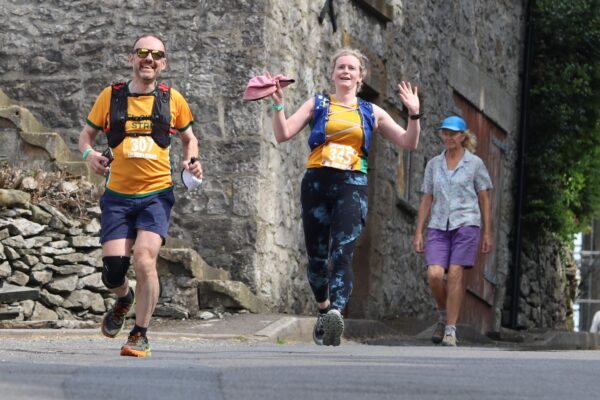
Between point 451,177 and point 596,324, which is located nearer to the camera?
point 451,177

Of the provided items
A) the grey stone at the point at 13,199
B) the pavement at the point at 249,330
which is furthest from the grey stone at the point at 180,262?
the grey stone at the point at 13,199

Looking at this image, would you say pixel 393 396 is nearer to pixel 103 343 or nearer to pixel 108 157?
pixel 108 157

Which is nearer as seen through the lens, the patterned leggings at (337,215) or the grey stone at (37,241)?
the patterned leggings at (337,215)

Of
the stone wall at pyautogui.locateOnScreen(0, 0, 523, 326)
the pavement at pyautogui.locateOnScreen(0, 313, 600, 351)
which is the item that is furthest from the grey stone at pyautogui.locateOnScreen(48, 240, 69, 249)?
the stone wall at pyautogui.locateOnScreen(0, 0, 523, 326)

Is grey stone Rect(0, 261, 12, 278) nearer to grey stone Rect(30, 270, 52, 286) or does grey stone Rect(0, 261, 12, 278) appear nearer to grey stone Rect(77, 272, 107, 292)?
grey stone Rect(30, 270, 52, 286)

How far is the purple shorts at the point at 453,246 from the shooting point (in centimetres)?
1076

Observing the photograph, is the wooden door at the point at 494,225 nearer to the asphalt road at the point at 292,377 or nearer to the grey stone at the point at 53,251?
the grey stone at the point at 53,251

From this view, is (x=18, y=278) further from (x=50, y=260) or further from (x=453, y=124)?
(x=453, y=124)

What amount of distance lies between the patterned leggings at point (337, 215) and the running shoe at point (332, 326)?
10cm

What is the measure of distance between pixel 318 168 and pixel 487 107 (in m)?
10.1

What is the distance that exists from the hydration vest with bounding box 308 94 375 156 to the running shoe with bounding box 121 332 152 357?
1686mm

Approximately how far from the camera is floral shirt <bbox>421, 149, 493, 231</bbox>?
1081 cm

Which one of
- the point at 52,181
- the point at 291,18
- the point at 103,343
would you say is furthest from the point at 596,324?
the point at 103,343

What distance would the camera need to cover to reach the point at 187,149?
766 cm
